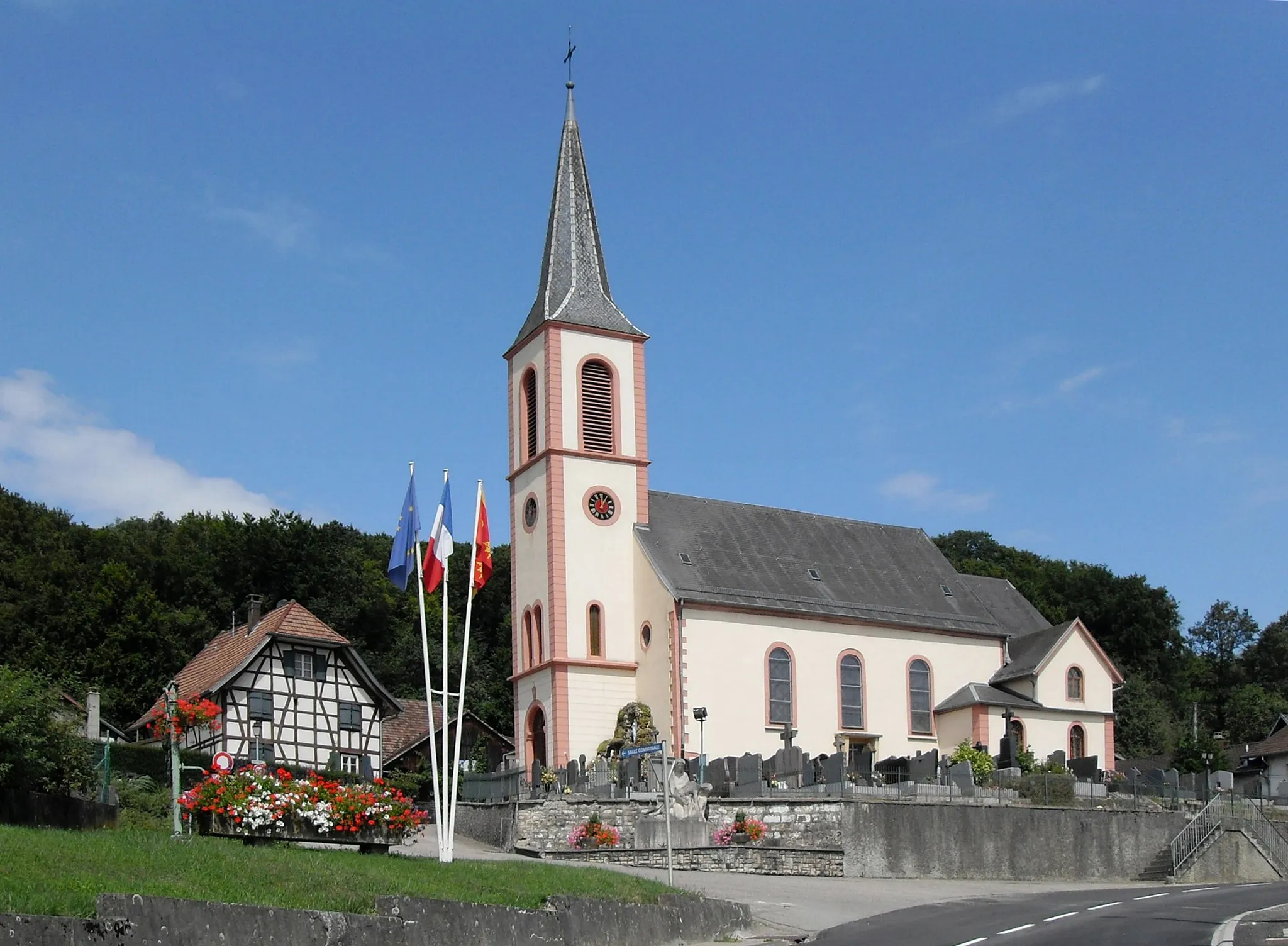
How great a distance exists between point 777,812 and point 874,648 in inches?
583

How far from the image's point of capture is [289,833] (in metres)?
19.8

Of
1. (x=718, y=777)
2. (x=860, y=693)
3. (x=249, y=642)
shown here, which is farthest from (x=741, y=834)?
(x=249, y=642)

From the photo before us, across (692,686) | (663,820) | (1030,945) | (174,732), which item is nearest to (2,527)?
(692,686)

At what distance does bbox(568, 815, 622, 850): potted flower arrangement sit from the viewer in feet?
111

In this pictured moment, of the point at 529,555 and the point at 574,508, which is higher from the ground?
the point at 574,508

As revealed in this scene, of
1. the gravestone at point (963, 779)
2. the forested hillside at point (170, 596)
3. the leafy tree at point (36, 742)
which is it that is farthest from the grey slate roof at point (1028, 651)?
the leafy tree at point (36, 742)

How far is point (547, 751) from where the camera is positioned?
4388 centimetres

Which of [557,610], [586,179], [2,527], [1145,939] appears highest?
[586,179]

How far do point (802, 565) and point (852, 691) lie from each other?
160 inches

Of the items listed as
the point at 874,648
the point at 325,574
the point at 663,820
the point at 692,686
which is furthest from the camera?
the point at 325,574

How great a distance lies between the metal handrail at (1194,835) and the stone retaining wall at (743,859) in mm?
9129

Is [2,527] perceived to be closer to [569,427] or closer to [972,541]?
[569,427]

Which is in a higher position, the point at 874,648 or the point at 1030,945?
the point at 874,648

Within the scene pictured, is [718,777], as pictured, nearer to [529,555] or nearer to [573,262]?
[529,555]
